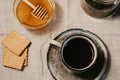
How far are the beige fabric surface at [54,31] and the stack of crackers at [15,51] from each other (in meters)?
0.01

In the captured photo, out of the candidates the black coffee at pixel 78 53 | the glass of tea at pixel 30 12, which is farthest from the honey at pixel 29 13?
the black coffee at pixel 78 53

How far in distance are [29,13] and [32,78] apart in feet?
0.51

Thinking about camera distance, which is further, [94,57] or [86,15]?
[86,15]

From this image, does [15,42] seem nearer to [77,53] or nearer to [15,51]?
[15,51]

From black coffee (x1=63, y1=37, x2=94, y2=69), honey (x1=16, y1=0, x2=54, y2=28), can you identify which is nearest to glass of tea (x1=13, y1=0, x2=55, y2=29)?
honey (x1=16, y1=0, x2=54, y2=28)

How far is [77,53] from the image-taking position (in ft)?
2.28

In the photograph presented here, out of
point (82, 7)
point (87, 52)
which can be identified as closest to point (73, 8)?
point (82, 7)

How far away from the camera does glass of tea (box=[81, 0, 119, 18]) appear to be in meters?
0.73

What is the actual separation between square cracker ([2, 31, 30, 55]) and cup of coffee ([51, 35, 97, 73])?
0.33ft

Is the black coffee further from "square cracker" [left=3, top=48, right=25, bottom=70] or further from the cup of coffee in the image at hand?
"square cracker" [left=3, top=48, right=25, bottom=70]

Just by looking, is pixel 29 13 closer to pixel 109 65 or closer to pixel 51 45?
pixel 51 45

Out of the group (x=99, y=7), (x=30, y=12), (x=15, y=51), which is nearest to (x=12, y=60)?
(x=15, y=51)

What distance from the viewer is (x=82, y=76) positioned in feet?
2.35

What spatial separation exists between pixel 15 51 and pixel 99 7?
0.72ft
